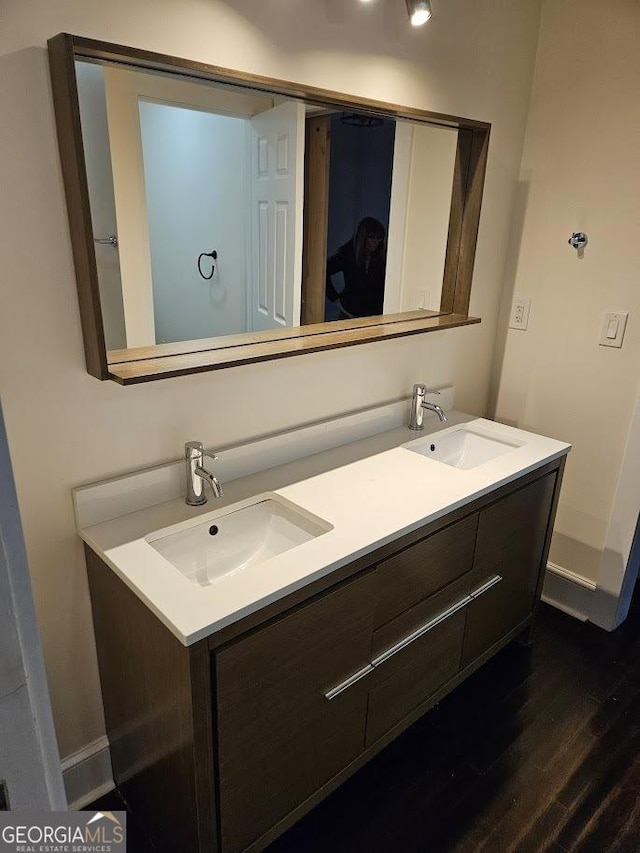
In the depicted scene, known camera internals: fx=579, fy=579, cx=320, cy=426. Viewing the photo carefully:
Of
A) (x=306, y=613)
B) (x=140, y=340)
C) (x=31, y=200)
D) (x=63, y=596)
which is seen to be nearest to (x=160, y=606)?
(x=306, y=613)

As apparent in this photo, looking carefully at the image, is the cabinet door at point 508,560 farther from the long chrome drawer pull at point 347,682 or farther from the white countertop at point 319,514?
the long chrome drawer pull at point 347,682

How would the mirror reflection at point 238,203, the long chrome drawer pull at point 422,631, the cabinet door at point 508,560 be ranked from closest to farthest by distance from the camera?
the mirror reflection at point 238,203, the long chrome drawer pull at point 422,631, the cabinet door at point 508,560

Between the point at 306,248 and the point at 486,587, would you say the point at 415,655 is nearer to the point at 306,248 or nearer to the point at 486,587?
the point at 486,587

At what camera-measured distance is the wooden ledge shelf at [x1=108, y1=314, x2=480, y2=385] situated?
130cm

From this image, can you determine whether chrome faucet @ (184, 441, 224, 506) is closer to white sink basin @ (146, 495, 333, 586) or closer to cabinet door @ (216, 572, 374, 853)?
white sink basin @ (146, 495, 333, 586)

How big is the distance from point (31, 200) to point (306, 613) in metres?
1.01

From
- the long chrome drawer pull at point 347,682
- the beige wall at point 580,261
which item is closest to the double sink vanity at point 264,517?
the long chrome drawer pull at point 347,682

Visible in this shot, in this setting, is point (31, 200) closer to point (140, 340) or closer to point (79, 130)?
point (79, 130)

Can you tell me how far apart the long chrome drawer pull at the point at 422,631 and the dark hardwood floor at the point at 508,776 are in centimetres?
44

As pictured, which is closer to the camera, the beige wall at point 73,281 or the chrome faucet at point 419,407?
the beige wall at point 73,281

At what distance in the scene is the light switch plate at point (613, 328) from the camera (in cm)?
204

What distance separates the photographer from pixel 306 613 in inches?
49.0

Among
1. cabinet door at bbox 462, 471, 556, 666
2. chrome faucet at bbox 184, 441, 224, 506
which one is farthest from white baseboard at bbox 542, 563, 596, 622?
chrome faucet at bbox 184, 441, 224, 506

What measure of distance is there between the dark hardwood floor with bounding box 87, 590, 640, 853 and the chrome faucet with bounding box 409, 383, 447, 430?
93 cm
